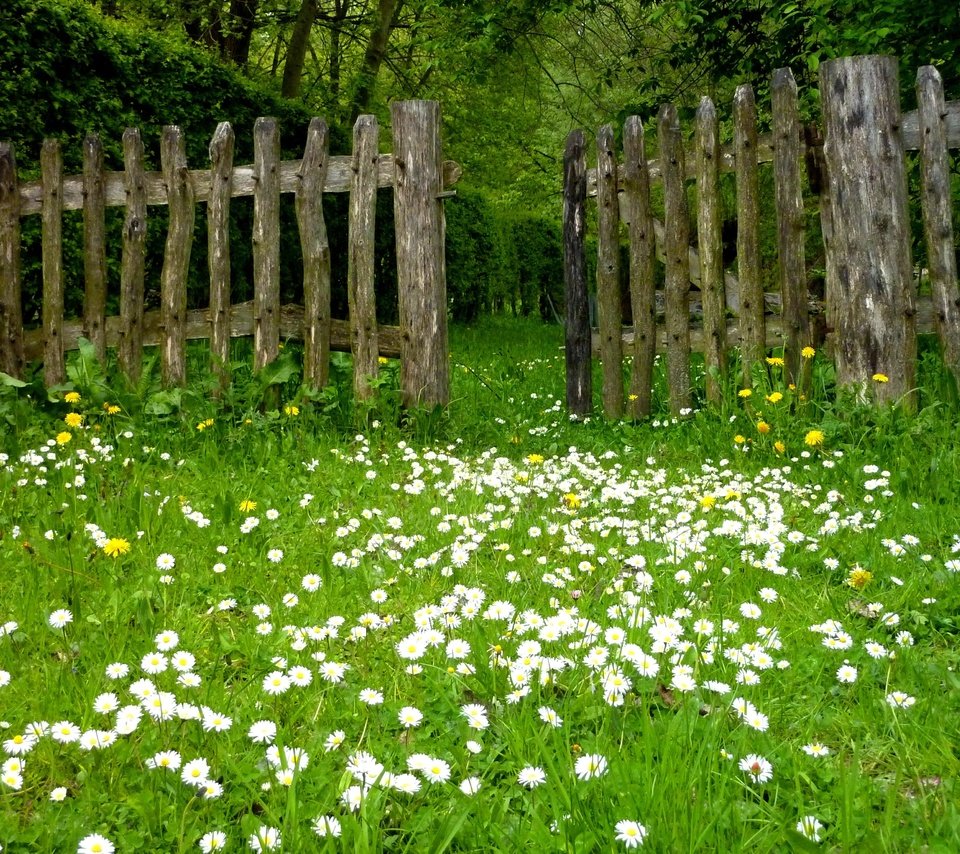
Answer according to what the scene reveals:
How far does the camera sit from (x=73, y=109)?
7777 millimetres

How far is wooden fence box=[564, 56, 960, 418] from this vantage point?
5.72 metres

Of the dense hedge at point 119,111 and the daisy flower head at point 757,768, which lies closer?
the daisy flower head at point 757,768

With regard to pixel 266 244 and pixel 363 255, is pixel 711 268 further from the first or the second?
pixel 266 244

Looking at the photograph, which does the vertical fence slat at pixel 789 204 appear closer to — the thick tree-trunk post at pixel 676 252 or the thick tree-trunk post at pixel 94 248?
the thick tree-trunk post at pixel 676 252

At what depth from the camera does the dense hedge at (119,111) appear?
→ 24.0ft

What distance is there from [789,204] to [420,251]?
242 cm

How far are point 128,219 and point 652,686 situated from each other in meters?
5.30

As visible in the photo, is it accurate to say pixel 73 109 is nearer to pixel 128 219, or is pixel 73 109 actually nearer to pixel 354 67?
pixel 128 219

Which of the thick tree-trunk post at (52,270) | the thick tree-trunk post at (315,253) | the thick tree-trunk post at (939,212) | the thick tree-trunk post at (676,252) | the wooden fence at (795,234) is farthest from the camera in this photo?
the thick tree-trunk post at (52,270)

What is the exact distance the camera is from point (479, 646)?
2459 millimetres

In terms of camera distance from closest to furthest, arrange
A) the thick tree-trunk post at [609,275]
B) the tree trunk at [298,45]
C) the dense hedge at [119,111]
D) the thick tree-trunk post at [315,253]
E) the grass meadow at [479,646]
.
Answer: the grass meadow at [479,646]
the thick tree-trunk post at [315,253]
the thick tree-trunk post at [609,275]
the dense hedge at [119,111]
the tree trunk at [298,45]

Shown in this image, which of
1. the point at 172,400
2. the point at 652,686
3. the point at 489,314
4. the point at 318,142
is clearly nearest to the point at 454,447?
the point at 172,400

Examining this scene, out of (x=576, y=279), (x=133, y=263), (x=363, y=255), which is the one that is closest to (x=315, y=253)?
(x=363, y=255)

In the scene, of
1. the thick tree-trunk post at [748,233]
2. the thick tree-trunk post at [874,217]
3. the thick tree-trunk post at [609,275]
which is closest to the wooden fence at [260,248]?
the thick tree-trunk post at [609,275]
